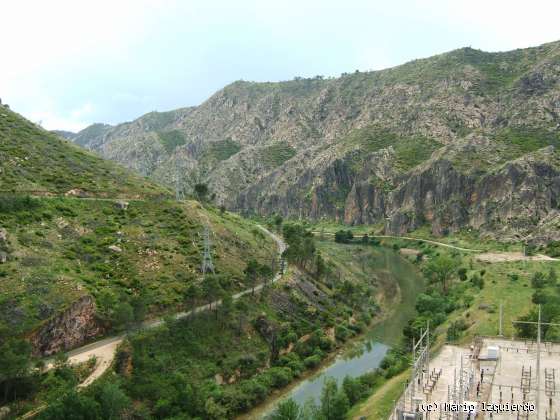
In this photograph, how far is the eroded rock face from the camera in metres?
46.6

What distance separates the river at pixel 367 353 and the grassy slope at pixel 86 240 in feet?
57.0

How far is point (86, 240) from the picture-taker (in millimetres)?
65312

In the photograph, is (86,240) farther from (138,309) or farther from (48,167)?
(48,167)

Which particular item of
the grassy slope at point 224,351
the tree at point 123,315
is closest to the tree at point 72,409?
A: the grassy slope at point 224,351

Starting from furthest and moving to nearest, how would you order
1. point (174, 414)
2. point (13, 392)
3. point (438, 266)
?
point (438, 266), point (174, 414), point (13, 392)

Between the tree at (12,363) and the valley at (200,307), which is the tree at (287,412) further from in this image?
the tree at (12,363)

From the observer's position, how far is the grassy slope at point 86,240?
Answer: 170ft

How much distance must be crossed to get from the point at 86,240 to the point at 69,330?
732 inches

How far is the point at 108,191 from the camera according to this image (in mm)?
84250

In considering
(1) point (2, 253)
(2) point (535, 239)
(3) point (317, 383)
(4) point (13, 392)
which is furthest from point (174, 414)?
(2) point (535, 239)

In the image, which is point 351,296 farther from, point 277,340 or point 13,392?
point 13,392

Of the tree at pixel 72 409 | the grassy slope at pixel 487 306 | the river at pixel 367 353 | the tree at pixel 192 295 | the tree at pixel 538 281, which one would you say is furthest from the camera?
the tree at pixel 538 281

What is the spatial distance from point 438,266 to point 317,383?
4589cm

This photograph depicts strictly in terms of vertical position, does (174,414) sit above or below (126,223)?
below
